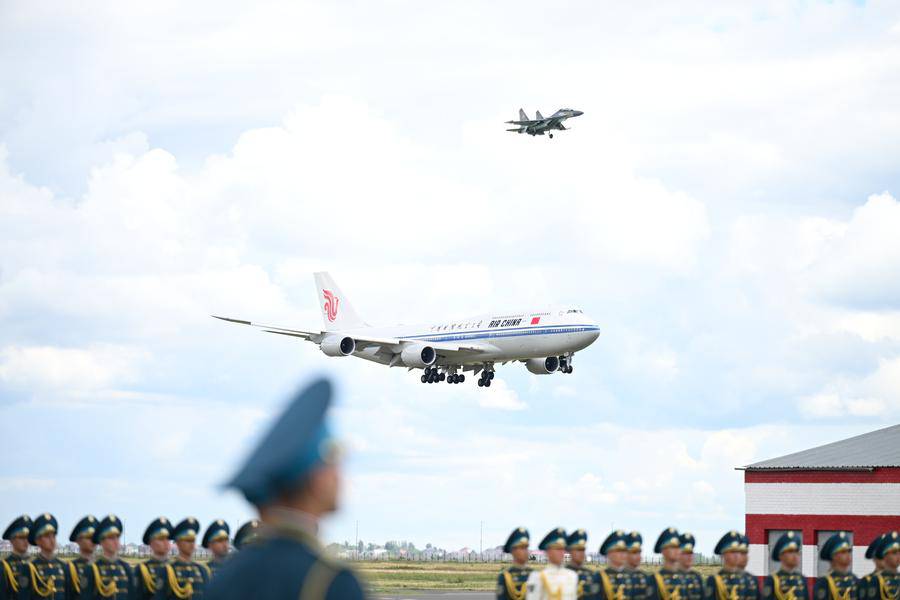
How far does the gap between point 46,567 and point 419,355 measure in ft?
179

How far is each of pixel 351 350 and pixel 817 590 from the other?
55524 millimetres

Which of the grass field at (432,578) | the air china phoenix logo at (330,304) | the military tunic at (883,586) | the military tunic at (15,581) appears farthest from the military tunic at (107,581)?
the air china phoenix logo at (330,304)

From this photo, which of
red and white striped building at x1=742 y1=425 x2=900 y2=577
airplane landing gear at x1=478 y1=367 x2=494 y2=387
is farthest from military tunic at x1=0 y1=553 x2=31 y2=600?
airplane landing gear at x1=478 y1=367 x2=494 y2=387

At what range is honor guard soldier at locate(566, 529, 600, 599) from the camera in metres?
14.1

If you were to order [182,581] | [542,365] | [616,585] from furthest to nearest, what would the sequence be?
[542,365] → [616,585] → [182,581]

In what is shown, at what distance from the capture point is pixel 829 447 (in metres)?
41.2

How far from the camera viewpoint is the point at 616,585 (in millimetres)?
14336

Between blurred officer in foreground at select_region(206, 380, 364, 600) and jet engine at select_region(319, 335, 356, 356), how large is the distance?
217 ft

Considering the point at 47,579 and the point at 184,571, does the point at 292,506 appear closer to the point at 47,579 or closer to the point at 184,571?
the point at 184,571

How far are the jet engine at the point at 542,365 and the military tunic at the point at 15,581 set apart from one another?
5261 cm

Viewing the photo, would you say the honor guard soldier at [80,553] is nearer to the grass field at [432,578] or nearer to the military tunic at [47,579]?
the military tunic at [47,579]

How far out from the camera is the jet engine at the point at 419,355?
69312 mm

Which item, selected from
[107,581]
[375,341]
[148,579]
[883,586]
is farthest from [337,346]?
[148,579]

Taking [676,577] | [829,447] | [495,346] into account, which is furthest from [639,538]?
[495,346]
